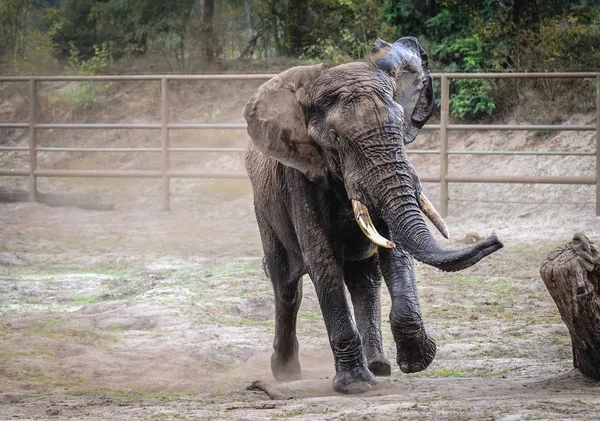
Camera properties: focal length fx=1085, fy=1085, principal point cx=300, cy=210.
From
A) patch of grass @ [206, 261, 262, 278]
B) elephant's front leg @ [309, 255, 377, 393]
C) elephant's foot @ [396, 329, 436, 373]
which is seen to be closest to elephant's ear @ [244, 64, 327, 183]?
elephant's front leg @ [309, 255, 377, 393]

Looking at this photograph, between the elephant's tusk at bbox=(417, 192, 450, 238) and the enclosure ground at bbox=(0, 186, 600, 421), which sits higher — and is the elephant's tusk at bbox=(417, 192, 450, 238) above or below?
above

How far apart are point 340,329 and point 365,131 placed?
1.06 metres

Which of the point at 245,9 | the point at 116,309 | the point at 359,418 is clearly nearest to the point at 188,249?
the point at 116,309

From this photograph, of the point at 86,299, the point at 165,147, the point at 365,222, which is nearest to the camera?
the point at 365,222

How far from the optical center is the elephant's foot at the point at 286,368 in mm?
6375

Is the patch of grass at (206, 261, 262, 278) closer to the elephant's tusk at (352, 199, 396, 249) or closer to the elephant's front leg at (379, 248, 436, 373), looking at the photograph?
the elephant's front leg at (379, 248, 436, 373)

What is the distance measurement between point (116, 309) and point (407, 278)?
3.41 m

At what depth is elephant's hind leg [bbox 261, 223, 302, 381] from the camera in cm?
627

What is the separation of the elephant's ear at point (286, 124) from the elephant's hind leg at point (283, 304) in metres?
0.80

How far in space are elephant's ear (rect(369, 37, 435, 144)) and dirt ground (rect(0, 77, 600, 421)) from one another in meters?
1.40

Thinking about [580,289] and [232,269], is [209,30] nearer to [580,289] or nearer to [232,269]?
[232,269]

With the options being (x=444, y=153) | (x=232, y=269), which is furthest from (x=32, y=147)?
(x=232, y=269)

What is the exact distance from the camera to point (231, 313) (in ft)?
26.8

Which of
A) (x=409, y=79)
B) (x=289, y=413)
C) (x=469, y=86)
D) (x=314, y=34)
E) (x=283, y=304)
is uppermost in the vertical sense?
(x=314, y=34)
